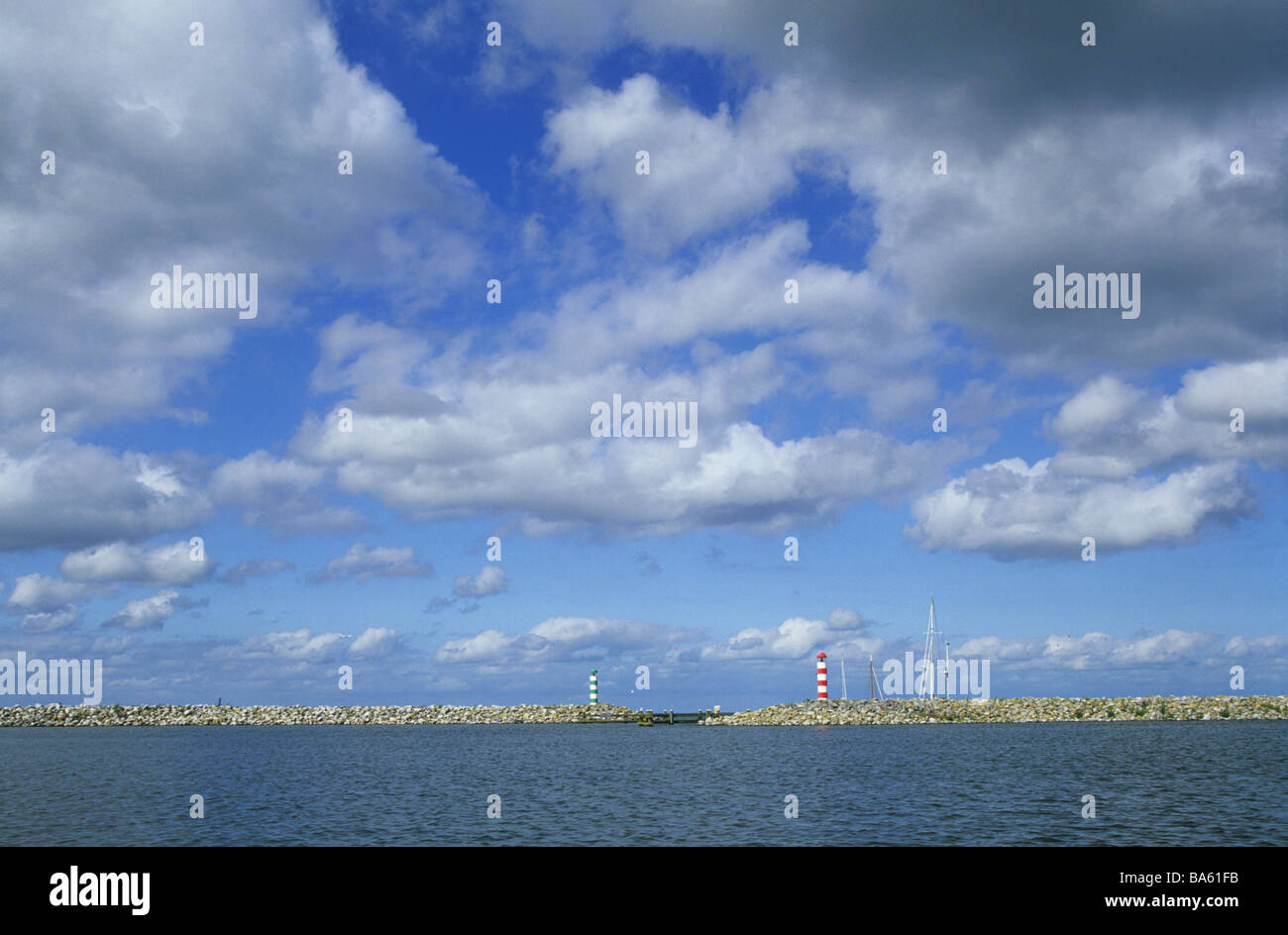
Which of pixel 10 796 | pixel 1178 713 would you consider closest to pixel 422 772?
pixel 10 796

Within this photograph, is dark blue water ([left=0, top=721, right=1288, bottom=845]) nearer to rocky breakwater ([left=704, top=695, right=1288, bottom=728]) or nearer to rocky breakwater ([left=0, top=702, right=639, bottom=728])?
rocky breakwater ([left=704, top=695, right=1288, bottom=728])

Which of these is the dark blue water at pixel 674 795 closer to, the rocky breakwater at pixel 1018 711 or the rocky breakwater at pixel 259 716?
the rocky breakwater at pixel 1018 711

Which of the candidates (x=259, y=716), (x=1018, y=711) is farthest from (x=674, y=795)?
(x=259, y=716)

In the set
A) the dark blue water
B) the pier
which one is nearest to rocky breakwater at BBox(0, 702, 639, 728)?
the pier

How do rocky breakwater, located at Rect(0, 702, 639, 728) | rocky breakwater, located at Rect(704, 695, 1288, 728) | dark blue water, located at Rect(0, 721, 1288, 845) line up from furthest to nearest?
1. rocky breakwater, located at Rect(0, 702, 639, 728)
2. rocky breakwater, located at Rect(704, 695, 1288, 728)
3. dark blue water, located at Rect(0, 721, 1288, 845)
